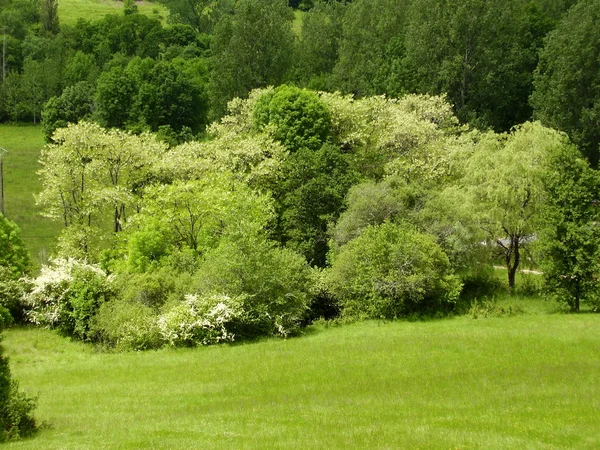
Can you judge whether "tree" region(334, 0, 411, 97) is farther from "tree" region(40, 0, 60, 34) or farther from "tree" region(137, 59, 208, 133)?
"tree" region(40, 0, 60, 34)

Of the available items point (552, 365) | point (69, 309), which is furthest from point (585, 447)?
point (69, 309)

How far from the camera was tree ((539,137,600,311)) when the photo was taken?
41.1m

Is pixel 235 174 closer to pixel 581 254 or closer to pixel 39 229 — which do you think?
pixel 39 229

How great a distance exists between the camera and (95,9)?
183250mm

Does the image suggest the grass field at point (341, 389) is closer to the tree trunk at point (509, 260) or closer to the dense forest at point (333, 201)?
the dense forest at point (333, 201)

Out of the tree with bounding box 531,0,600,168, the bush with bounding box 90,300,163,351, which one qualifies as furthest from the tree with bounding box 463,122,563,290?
the tree with bounding box 531,0,600,168

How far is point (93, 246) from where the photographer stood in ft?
170

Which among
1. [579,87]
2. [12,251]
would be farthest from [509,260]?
[12,251]

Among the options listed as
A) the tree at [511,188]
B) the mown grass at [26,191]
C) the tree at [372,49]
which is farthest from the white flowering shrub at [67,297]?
the tree at [372,49]

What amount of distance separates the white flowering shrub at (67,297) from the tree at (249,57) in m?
45.1

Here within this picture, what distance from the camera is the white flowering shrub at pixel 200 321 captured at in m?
39.5

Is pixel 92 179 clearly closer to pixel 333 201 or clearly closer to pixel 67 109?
pixel 333 201

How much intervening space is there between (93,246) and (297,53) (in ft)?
202

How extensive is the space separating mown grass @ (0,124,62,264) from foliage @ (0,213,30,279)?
532 centimetres
